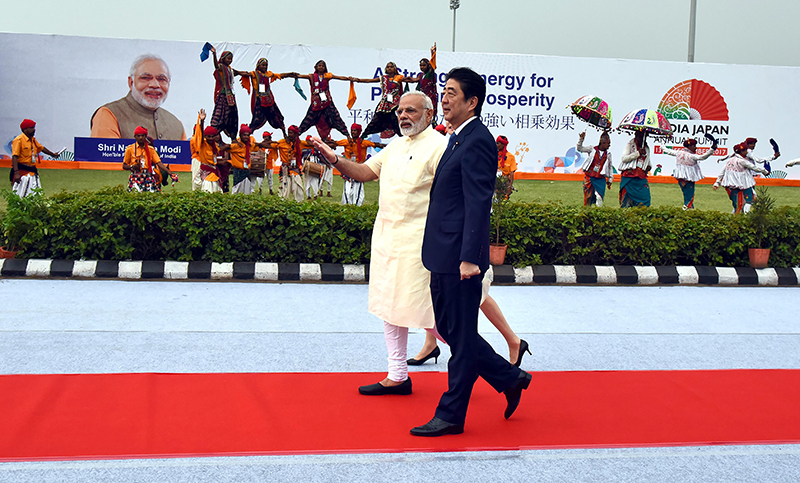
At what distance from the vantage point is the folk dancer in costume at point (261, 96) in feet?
58.0

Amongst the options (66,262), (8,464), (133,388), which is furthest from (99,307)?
(8,464)

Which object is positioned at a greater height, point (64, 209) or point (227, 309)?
Result: point (64, 209)

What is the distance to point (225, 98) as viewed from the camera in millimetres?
17688

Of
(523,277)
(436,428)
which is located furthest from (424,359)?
(523,277)

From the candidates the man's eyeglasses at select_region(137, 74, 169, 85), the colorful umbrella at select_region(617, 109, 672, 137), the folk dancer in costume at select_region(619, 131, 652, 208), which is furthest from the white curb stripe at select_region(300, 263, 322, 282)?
the man's eyeglasses at select_region(137, 74, 169, 85)

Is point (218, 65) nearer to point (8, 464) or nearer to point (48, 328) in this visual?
point (48, 328)

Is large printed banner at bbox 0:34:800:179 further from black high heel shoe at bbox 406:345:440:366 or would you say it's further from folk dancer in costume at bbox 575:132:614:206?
black high heel shoe at bbox 406:345:440:366

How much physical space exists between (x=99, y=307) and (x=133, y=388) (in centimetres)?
228

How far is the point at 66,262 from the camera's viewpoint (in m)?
7.22

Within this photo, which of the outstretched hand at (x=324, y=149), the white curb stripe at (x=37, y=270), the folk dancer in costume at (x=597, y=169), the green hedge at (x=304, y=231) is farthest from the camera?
the folk dancer in costume at (x=597, y=169)

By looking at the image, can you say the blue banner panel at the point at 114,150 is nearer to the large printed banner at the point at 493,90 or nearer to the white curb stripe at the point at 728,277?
the large printed banner at the point at 493,90

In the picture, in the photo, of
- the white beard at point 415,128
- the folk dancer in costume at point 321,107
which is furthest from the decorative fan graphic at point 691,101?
the white beard at point 415,128

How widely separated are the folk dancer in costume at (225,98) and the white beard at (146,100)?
138 cm

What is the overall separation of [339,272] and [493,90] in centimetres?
1303
